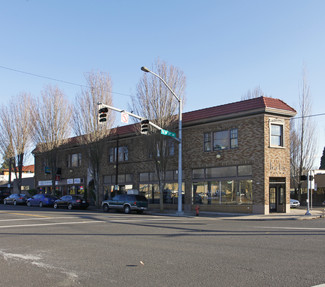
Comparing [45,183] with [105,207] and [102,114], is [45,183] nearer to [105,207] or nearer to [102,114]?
[105,207]

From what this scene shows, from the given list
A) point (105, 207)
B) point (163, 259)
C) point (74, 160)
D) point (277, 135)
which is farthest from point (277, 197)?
point (74, 160)

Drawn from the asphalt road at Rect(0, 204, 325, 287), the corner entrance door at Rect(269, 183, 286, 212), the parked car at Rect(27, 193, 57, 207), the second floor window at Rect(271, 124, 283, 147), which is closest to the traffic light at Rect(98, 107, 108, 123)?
the asphalt road at Rect(0, 204, 325, 287)

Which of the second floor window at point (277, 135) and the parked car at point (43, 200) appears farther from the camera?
the parked car at point (43, 200)

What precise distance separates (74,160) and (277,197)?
25387 mm

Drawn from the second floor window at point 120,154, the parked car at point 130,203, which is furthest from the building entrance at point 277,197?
the second floor window at point 120,154

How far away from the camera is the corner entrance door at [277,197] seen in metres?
25.8

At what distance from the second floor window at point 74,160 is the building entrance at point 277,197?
2381 cm

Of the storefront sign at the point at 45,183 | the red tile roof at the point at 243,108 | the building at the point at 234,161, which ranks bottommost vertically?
the storefront sign at the point at 45,183

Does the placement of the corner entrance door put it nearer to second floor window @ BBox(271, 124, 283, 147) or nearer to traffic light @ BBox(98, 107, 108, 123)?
second floor window @ BBox(271, 124, 283, 147)

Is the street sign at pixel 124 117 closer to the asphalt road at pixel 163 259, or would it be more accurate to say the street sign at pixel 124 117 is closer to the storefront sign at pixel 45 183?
the asphalt road at pixel 163 259

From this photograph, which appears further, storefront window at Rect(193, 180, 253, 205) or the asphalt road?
storefront window at Rect(193, 180, 253, 205)

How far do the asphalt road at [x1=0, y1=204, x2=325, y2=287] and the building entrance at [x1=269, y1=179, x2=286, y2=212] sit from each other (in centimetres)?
1288

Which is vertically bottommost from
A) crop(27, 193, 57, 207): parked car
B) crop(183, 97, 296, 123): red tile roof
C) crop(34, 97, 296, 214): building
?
crop(27, 193, 57, 207): parked car

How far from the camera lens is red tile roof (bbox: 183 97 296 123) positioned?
81.8ft
